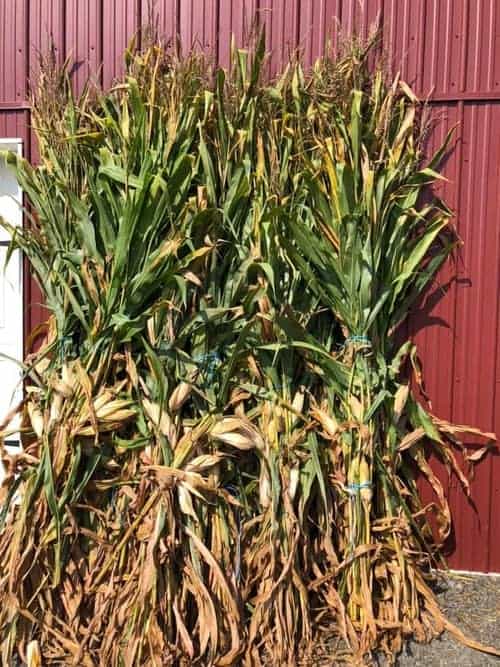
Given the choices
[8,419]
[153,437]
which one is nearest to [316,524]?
[153,437]

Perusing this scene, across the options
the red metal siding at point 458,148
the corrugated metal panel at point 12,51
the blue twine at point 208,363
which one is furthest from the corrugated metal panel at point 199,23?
the blue twine at point 208,363

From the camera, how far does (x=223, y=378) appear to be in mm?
3199

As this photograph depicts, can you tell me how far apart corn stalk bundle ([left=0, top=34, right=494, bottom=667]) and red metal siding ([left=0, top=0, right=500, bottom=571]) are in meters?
0.15

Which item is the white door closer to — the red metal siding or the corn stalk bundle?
the corn stalk bundle

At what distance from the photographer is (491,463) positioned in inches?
140

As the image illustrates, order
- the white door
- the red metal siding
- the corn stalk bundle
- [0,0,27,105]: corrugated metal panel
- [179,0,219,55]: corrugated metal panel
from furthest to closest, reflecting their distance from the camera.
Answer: the white door
[0,0,27,105]: corrugated metal panel
[179,0,219,55]: corrugated metal panel
the red metal siding
the corn stalk bundle

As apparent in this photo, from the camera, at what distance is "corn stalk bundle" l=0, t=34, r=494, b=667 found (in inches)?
118

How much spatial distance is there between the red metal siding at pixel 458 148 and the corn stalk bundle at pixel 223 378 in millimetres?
149

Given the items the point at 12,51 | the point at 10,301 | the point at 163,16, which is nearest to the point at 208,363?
the point at 10,301

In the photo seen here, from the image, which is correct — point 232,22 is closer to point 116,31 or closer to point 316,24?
point 316,24

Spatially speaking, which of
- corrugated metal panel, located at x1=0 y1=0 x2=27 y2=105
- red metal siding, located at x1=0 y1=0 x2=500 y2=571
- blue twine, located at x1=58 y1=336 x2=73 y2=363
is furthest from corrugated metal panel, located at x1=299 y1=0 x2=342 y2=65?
blue twine, located at x1=58 y1=336 x2=73 y2=363

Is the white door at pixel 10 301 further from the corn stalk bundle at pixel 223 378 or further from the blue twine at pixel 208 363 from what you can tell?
the blue twine at pixel 208 363

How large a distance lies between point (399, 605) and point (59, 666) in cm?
155

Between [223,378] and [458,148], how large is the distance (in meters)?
1.73
